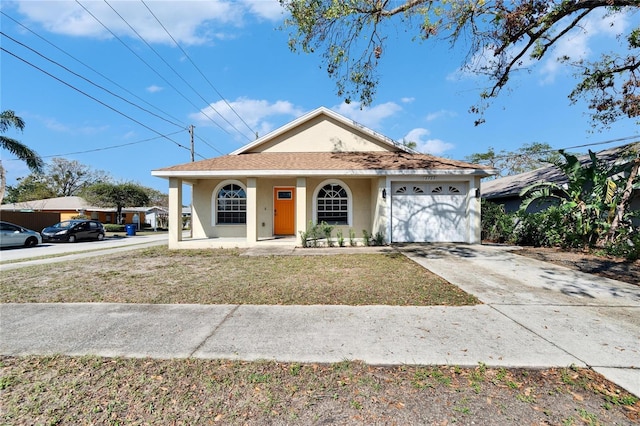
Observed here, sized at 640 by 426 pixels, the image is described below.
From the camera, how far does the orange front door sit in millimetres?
13258

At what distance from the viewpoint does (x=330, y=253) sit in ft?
32.6

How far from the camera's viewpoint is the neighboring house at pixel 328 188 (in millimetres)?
11359

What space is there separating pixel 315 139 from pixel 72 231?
17206 mm

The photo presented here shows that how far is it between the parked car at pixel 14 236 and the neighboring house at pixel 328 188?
35.5 ft

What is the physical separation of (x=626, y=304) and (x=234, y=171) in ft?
35.5

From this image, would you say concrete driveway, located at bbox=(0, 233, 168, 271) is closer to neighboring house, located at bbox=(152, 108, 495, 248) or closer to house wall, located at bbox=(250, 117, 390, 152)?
neighboring house, located at bbox=(152, 108, 495, 248)

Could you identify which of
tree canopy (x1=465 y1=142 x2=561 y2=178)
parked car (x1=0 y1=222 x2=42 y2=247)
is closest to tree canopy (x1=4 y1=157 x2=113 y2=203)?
parked car (x1=0 y1=222 x2=42 y2=247)

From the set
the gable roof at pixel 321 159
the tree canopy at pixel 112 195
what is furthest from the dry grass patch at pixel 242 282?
the tree canopy at pixel 112 195

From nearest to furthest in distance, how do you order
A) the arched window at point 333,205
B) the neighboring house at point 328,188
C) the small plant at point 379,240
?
the neighboring house at point 328,188 < the small plant at point 379,240 < the arched window at point 333,205

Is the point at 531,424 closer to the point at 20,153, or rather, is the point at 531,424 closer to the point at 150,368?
the point at 150,368

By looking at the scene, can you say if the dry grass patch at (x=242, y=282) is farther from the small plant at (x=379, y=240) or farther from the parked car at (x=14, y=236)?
the parked car at (x=14, y=236)

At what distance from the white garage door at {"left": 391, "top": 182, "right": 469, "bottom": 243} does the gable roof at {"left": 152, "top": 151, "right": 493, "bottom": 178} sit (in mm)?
761

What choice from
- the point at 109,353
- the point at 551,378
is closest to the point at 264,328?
the point at 109,353

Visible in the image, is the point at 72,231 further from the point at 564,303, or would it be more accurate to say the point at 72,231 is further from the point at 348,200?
the point at 564,303
